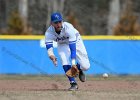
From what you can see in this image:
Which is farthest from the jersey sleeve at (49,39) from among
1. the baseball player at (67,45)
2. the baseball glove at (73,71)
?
the baseball glove at (73,71)

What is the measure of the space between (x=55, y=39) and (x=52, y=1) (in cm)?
2977

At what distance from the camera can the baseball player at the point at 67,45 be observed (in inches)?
404

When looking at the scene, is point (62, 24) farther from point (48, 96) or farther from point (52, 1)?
point (52, 1)

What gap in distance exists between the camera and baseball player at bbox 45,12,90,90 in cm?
1026

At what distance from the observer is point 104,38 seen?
20922 millimetres

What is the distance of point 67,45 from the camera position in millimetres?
10789

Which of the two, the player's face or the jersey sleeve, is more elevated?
the player's face

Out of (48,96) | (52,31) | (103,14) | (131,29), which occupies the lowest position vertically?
(103,14)

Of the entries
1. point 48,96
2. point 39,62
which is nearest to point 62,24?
point 48,96

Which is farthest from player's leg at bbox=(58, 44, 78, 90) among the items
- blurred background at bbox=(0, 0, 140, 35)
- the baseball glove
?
blurred background at bbox=(0, 0, 140, 35)

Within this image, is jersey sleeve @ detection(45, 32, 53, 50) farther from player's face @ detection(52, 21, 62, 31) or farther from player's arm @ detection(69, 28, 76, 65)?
player's arm @ detection(69, 28, 76, 65)

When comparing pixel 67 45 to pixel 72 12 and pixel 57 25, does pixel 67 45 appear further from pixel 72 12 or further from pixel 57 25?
pixel 72 12

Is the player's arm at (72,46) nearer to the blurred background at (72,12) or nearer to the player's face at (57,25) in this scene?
the player's face at (57,25)

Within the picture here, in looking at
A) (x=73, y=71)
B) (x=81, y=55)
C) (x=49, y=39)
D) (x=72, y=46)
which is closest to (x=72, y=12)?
(x=81, y=55)
